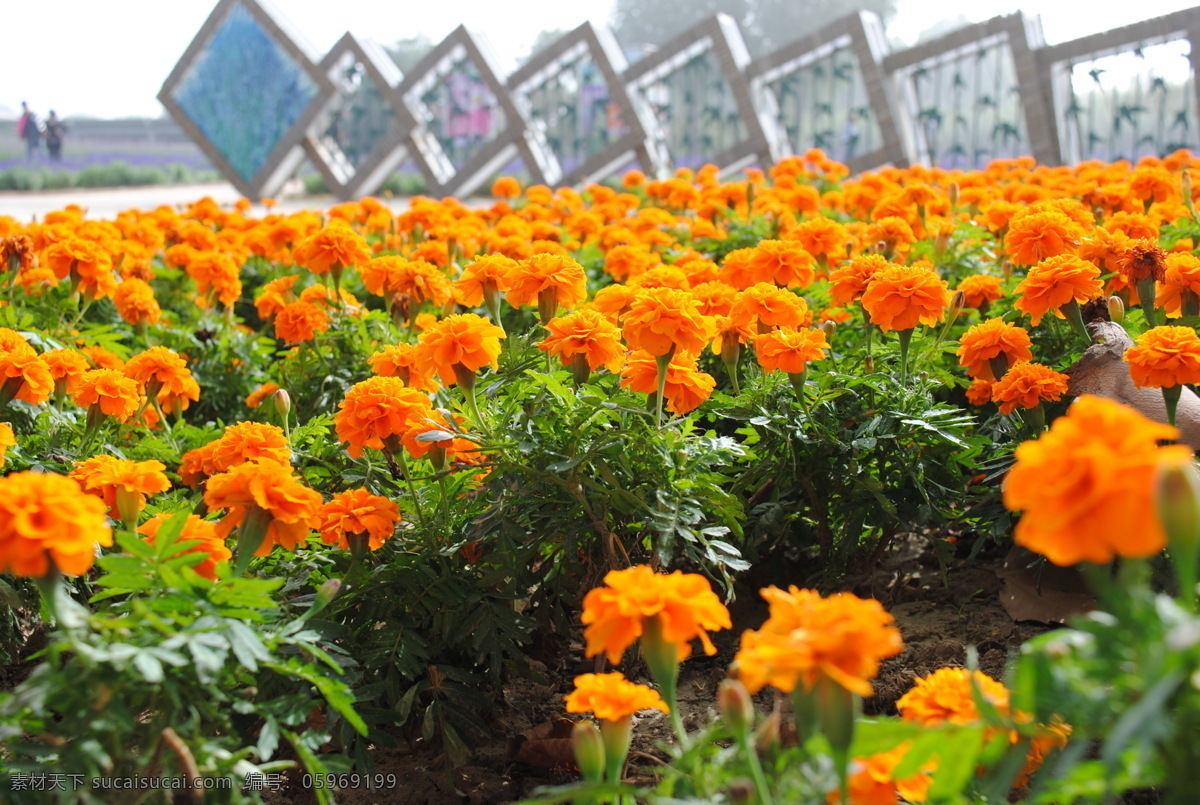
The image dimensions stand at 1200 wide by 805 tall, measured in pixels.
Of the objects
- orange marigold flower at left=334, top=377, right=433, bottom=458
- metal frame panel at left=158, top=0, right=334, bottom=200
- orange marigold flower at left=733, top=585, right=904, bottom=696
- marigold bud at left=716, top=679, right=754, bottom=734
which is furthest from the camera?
metal frame panel at left=158, top=0, right=334, bottom=200

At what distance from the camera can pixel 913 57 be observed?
909 cm

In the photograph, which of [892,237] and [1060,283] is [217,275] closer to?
[892,237]

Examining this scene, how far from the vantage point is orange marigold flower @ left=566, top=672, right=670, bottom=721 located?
1.23 m

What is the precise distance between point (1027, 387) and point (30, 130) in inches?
1405

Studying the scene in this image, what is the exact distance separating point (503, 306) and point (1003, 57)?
23.6 feet

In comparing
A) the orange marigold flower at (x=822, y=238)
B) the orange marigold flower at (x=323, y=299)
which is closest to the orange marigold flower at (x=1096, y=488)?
the orange marigold flower at (x=822, y=238)

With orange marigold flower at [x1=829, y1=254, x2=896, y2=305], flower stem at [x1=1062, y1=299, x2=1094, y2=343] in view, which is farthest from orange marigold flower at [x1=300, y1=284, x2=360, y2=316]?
flower stem at [x1=1062, y1=299, x2=1094, y2=343]

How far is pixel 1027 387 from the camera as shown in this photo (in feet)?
6.79

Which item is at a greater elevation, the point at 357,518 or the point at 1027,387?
the point at 357,518

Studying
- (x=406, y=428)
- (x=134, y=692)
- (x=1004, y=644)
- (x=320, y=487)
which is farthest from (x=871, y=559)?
(x=134, y=692)

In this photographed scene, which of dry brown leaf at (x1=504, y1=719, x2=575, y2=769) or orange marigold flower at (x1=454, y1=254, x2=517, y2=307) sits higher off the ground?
orange marigold flower at (x1=454, y1=254, x2=517, y2=307)

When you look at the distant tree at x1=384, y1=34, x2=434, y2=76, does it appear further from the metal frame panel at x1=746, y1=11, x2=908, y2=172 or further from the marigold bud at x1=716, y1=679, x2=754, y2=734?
the marigold bud at x1=716, y1=679, x2=754, y2=734

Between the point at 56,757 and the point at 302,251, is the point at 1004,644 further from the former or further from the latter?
the point at 302,251

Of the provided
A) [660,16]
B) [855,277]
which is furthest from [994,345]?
[660,16]
